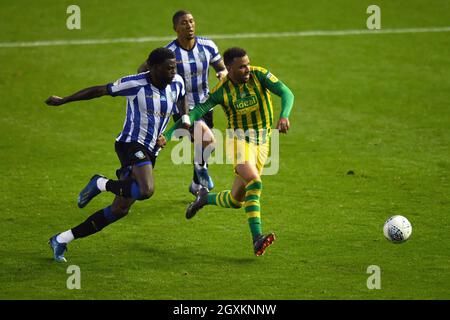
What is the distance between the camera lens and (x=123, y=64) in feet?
73.8

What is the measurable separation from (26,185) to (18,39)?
9.16 m

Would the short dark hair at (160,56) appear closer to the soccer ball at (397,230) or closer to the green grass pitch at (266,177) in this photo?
the green grass pitch at (266,177)

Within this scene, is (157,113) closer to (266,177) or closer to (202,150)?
(202,150)

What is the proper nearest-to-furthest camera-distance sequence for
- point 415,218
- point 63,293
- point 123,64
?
point 63,293
point 415,218
point 123,64

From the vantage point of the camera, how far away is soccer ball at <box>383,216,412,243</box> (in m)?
12.1

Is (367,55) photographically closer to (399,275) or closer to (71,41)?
(71,41)

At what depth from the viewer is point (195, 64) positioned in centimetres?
1446

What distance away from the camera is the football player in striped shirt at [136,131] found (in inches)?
464

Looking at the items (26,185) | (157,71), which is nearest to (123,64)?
(26,185)

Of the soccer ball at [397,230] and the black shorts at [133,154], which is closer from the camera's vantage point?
the black shorts at [133,154]

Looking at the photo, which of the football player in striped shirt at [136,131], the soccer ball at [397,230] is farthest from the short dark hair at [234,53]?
the soccer ball at [397,230]

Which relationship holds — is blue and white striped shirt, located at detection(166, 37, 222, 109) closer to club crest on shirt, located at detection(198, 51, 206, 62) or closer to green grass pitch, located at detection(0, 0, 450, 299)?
club crest on shirt, located at detection(198, 51, 206, 62)

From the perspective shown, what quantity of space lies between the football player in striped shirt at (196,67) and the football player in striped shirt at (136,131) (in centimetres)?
206

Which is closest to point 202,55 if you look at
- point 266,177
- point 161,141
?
point 266,177
